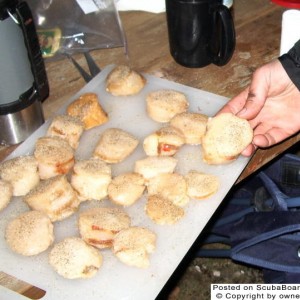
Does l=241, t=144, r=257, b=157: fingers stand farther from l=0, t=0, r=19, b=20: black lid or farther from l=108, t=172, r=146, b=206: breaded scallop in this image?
l=0, t=0, r=19, b=20: black lid

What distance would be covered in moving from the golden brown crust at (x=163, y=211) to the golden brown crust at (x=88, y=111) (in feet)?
0.84

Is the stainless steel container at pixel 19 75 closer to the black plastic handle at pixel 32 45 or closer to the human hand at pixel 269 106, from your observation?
the black plastic handle at pixel 32 45

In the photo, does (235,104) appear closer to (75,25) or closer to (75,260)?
(75,260)

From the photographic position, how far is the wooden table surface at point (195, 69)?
118 cm

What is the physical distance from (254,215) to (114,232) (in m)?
0.45

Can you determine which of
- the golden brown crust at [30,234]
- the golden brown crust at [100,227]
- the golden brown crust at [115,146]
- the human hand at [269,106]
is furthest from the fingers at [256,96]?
the golden brown crust at [30,234]

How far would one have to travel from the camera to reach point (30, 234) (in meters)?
0.88

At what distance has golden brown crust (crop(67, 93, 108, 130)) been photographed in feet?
3.55

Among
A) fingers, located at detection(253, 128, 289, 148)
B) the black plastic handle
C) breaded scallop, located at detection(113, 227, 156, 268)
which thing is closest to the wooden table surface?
fingers, located at detection(253, 128, 289, 148)

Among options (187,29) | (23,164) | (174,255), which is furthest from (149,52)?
(174,255)

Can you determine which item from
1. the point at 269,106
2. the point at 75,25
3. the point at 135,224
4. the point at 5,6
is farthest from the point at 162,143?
the point at 75,25

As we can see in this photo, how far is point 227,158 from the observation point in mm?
987

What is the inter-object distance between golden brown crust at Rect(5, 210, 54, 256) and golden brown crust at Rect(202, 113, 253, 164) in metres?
0.33

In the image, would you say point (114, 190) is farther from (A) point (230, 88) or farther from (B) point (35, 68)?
(A) point (230, 88)
